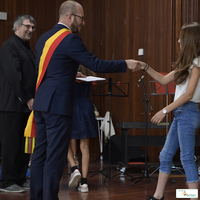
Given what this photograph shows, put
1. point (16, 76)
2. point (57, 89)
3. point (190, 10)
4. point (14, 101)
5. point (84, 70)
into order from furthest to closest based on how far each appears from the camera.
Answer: point (190, 10) < point (84, 70) < point (14, 101) < point (16, 76) < point (57, 89)

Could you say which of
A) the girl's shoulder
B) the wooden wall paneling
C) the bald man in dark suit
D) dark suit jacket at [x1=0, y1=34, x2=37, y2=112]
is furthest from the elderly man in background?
the wooden wall paneling

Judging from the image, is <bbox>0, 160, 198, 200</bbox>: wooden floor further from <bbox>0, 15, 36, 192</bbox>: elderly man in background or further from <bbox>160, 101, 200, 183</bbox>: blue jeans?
<bbox>160, 101, 200, 183</bbox>: blue jeans

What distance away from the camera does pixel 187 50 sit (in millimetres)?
2441

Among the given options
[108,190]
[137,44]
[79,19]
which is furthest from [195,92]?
[137,44]

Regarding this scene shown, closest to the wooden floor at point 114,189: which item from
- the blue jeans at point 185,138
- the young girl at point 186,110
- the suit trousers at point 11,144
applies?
the suit trousers at point 11,144

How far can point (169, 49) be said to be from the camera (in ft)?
17.0

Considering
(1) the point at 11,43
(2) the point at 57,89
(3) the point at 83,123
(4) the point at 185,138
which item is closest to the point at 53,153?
(2) the point at 57,89

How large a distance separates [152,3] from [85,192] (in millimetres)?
3549

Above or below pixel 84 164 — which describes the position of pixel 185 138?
above

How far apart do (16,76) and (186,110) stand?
5.64ft

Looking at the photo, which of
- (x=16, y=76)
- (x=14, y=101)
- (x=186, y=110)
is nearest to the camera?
(x=186, y=110)

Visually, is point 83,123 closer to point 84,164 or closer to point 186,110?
point 84,164

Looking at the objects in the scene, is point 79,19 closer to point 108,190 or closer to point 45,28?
point 108,190

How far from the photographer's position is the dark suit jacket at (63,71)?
2289mm
